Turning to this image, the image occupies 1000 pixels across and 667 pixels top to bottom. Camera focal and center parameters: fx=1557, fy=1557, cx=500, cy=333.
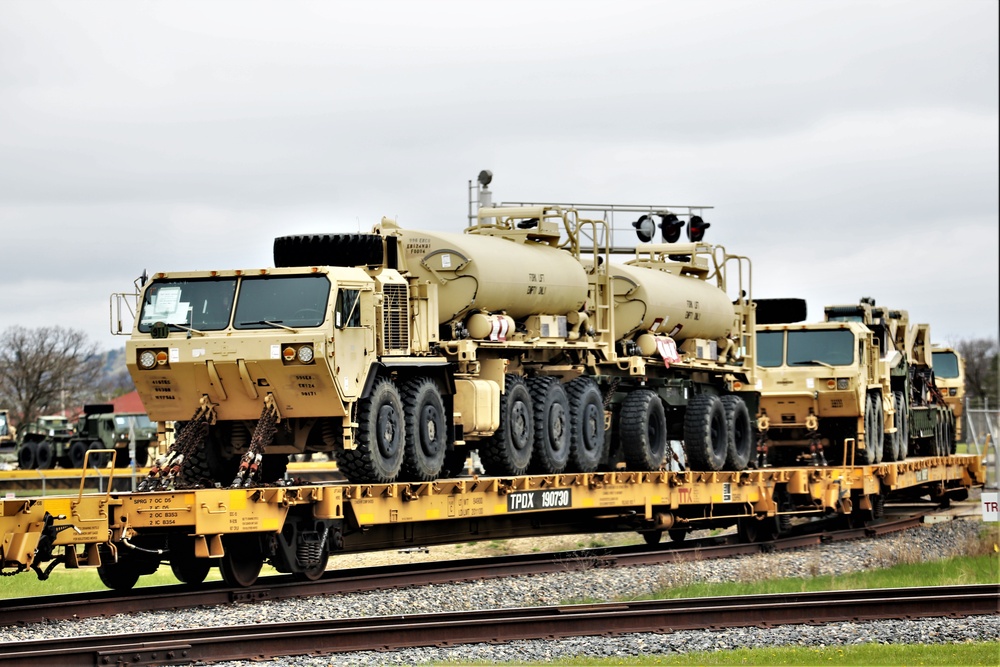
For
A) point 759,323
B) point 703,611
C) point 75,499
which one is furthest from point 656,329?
point 75,499

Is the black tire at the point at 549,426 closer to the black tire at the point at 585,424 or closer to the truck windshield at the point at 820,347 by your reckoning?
the black tire at the point at 585,424

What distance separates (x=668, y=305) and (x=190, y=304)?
906 centimetres

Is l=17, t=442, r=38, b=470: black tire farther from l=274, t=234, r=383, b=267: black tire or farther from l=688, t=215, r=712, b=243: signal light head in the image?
l=274, t=234, r=383, b=267: black tire

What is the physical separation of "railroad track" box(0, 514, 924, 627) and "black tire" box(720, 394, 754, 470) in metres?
1.35

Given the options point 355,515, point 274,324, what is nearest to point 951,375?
point 355,515

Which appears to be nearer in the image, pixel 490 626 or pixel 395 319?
pixel 490 626

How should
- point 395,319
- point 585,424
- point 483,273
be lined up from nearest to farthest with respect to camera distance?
1. point 395,319
2. point 483,273
3. point 585,424

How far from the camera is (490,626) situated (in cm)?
1303

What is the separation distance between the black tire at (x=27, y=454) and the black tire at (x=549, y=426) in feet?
112

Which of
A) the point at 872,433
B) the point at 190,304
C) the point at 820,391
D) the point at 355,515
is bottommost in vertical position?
the point at 355,515

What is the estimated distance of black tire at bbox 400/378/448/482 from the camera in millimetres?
17828

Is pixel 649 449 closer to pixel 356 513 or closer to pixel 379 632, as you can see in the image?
pixel 356 513

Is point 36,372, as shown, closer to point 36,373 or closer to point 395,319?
point 36,373

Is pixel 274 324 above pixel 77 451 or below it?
above
